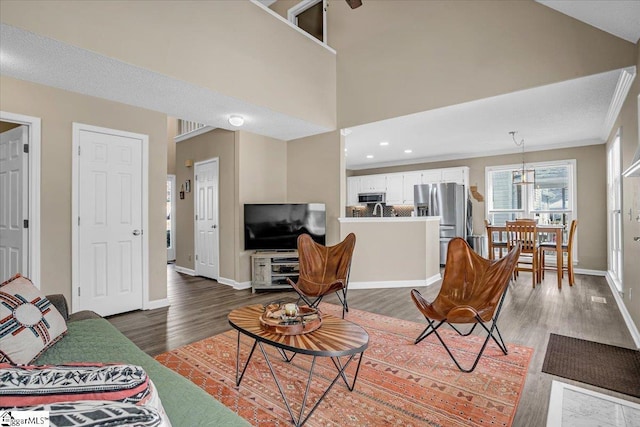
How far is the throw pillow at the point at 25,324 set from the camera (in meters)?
1.55

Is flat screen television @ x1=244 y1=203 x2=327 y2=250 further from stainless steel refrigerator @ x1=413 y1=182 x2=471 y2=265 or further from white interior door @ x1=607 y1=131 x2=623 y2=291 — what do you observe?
white interior door @ x1=607 y1=131 x2=623 y2=291

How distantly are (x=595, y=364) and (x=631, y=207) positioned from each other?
1.62 meters

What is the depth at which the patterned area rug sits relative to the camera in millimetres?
1928

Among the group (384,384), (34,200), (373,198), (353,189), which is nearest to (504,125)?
(373,198)

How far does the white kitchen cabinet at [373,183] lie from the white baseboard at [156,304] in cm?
602

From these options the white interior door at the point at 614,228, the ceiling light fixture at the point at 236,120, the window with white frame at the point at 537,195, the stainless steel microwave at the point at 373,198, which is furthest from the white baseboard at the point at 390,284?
the stainless steel microwave at the point at 373,198

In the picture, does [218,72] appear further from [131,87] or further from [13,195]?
[13,195]

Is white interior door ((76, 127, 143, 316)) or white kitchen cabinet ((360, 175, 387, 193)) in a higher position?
white kitchen cabinet ((360, 175, 387, 193))

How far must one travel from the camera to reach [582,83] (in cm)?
351

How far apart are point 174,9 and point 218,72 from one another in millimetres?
656

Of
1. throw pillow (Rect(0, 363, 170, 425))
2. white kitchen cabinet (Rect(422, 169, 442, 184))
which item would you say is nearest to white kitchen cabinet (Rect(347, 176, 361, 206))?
white kitchen cabinet (Rect(422, 169, 442, 184))

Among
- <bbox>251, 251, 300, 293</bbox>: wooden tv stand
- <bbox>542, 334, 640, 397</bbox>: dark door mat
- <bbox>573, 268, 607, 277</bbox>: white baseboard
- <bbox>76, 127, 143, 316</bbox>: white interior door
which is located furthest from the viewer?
<bbox>573, 268, 607, 277</bbox>: white baseboard

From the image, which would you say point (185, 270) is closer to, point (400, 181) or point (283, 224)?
point (283, 224)

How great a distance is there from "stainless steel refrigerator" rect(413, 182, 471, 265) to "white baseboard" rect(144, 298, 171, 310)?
5.22m
